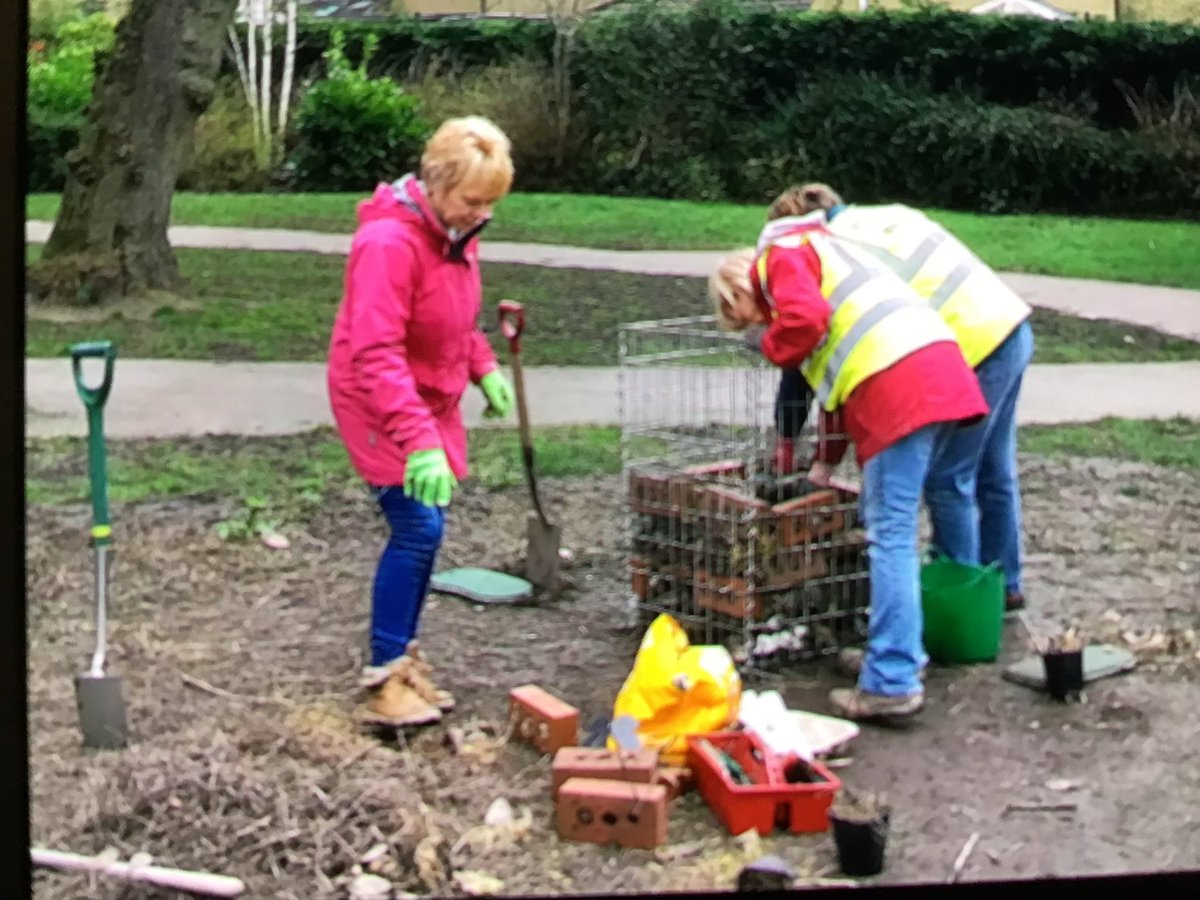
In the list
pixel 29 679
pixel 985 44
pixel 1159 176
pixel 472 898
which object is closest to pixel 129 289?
pixel 29 679

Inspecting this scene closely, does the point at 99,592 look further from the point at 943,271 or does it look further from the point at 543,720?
the point at 943,271

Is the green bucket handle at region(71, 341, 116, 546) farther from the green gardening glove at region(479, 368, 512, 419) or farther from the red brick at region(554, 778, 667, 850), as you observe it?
the red brick at region(554, 778, 667, 850)

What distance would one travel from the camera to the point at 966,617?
2914 millimetres

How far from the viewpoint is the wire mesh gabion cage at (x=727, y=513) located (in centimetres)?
286

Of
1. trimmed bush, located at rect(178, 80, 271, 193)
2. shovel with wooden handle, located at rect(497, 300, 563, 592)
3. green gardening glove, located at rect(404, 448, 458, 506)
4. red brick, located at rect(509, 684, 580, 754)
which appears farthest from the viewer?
shovel with wooden handle, located at rect(497, 300, 563, 592)

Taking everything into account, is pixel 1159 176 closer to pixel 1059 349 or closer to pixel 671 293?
pixel 1059 349

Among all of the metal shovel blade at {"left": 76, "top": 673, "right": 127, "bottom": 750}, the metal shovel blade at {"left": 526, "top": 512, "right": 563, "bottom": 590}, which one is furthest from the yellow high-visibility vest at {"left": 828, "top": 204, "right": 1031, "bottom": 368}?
the metal shovel blade at {"left": 76, "top": 673, "right": 127, "bottom": 750}

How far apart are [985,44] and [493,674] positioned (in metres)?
1.42

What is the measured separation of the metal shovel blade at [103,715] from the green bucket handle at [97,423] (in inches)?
9.1

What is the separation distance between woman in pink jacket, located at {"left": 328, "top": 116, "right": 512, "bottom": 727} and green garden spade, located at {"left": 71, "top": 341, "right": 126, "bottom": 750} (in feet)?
1.23

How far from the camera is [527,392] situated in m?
2.92

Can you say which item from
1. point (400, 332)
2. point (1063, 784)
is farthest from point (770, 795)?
point (400, 332)

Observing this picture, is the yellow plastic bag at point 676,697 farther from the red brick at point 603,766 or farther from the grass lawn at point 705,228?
the grass lawn at point 705,228

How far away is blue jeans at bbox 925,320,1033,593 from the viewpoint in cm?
291
